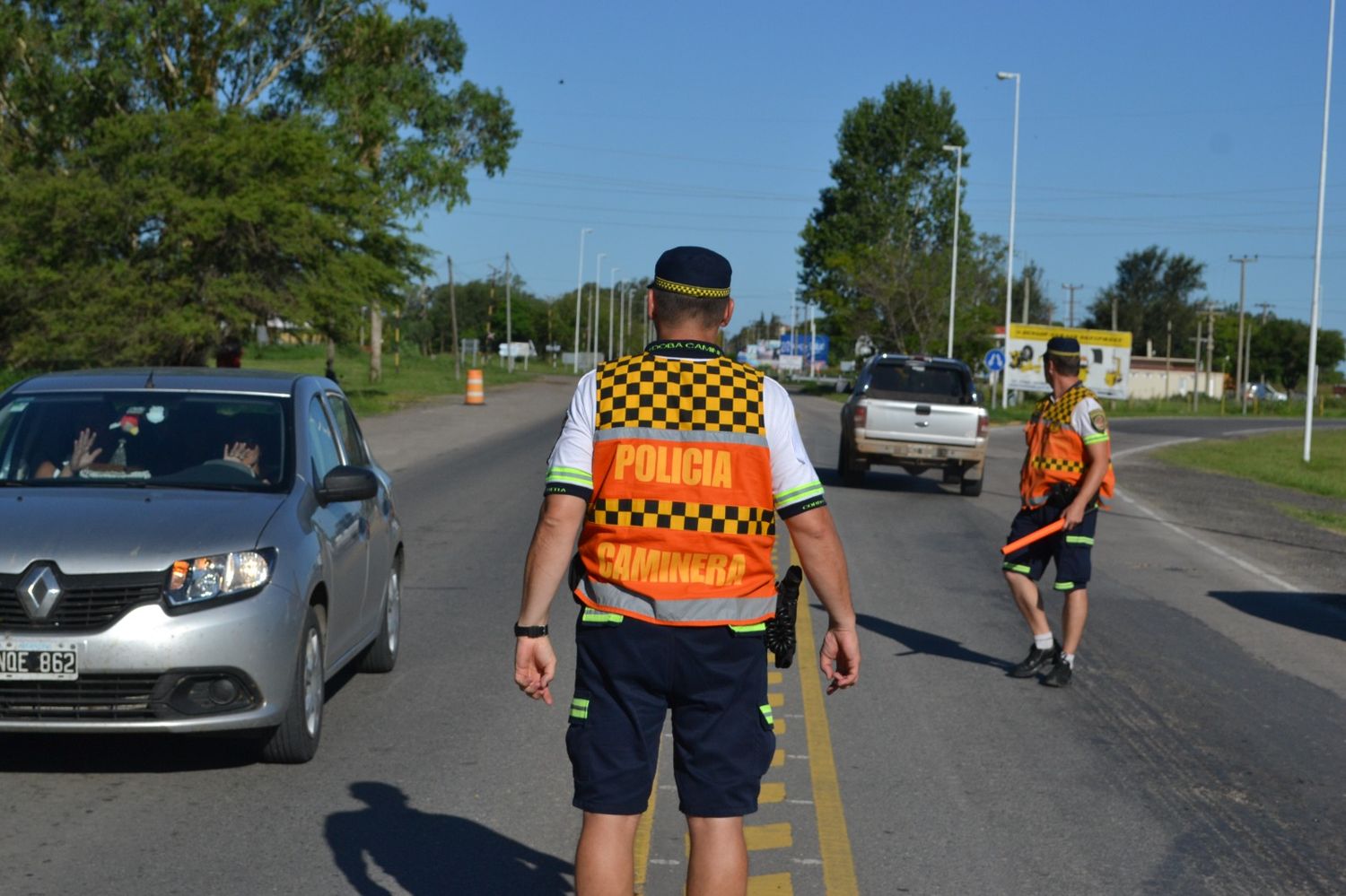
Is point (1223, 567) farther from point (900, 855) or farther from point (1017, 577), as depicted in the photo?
point (900, 855)

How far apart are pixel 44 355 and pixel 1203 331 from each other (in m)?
130

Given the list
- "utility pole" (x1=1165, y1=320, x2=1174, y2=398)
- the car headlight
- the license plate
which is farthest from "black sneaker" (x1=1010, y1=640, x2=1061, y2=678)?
"utility pole" (x1=1165, y1=320, x2=1174, y2=398)

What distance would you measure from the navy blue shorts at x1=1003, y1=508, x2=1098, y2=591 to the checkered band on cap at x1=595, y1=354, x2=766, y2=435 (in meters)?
5.22

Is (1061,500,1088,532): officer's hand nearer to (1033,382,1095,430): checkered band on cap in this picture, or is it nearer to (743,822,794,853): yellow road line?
(1033,382,1095,430): checkered band on cap

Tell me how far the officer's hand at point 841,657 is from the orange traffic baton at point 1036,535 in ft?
15.7

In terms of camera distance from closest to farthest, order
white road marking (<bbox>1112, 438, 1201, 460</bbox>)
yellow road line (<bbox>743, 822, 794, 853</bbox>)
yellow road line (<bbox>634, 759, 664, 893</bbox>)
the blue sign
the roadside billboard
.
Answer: yellow road line (<bbox>634, 759, 664, 893</bbox>)
yellow road line (<bbox>743, 822, 794, 853</bbox>)
white road marking (<bbox>1112, 438, 1201, 460</bbox>)
the roadside billboard
the blue sign

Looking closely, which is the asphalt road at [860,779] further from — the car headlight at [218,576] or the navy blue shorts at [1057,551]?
the car headlight at [218,576]

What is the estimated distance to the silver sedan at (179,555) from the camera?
5.78m

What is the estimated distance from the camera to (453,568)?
42.1ft

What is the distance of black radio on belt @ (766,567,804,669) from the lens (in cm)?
380

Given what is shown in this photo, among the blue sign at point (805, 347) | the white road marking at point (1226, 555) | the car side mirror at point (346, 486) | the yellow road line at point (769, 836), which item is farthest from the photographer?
the blue sign at point (805, 347)

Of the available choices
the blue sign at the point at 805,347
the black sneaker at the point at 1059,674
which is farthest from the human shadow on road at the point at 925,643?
the blue sign at the point at 805,347

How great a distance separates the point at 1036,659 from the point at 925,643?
4.18 ft

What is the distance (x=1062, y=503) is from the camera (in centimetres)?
873
